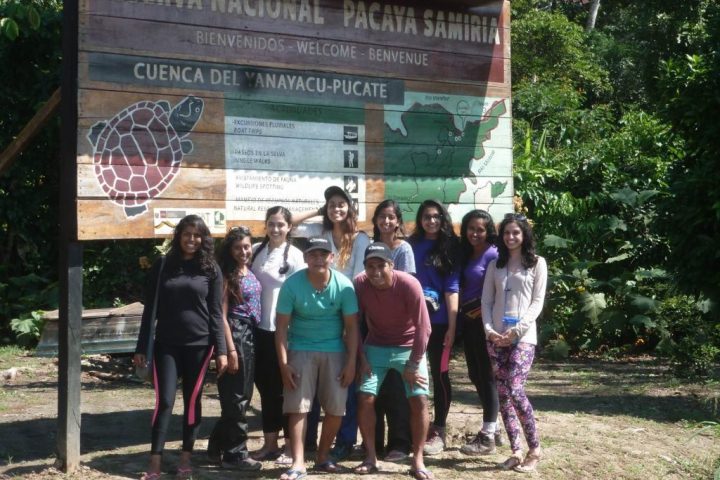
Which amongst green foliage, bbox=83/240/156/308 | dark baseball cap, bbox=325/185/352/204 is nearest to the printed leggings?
dark baseball cap, bbox=325/185/352/204

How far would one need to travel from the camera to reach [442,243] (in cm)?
685

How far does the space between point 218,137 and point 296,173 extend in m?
0.64

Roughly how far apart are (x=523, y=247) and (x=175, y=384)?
8.21ft

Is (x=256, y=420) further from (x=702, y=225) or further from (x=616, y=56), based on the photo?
(x=616, y=56)

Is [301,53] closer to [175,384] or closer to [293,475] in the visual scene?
[175,384]

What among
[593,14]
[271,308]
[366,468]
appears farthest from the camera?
[593,14]

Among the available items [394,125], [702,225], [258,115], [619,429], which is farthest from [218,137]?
[702,225]

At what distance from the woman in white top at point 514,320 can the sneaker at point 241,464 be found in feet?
5.61

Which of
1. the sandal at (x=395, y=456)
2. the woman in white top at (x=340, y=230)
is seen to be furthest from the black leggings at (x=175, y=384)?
the sandal at (x=395, y=456)

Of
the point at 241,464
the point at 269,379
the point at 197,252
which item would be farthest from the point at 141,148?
the point at 241,464

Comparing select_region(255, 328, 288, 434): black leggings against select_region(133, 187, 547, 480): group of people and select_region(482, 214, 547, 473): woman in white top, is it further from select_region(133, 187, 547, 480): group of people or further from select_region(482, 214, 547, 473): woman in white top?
select_region(482, 214, 547, 473): woman in white top

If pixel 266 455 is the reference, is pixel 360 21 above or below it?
above

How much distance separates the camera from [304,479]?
5977 millimetres

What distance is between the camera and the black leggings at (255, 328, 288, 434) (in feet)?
21.5
